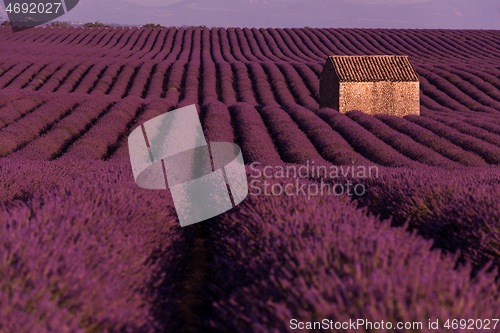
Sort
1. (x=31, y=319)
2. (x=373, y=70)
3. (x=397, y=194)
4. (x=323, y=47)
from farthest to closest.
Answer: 1. (x=323, y=47)
2. (x=373, y=70)
3. (x=397, y=194)
4. (x=31, y=319)

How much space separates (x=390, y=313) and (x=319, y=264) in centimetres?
65

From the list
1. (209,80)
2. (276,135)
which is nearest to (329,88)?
(276,135)

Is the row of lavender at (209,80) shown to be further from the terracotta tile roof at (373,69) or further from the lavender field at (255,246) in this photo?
the lavender field at (255,246)

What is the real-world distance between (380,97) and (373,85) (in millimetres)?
833

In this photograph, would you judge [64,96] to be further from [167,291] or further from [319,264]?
[319,264]

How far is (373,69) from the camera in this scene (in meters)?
18.9

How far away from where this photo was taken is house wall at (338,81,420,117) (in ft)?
60.0

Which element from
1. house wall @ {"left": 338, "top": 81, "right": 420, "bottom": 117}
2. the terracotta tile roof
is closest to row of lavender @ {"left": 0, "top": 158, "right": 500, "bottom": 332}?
house wall @ {"left": 338, "top": 81, "right": 420, "bottom": 117}

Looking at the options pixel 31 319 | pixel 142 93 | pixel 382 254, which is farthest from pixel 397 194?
pixel 142 93

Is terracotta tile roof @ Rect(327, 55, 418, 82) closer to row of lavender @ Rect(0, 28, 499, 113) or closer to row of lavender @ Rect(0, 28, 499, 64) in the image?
row of lavender @ Rect(0, 28, 499, 113)

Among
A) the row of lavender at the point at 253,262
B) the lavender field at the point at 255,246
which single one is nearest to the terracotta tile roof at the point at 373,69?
the lavender field at the point at 255,246

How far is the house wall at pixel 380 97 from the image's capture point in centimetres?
1830

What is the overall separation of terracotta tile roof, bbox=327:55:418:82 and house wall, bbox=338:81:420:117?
292 millimetres

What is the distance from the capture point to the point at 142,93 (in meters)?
25.6
